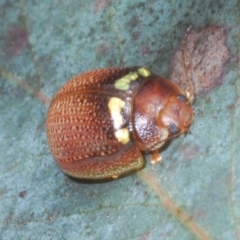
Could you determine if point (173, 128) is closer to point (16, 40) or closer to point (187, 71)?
point (187, 71)

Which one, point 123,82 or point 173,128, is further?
point 123,82

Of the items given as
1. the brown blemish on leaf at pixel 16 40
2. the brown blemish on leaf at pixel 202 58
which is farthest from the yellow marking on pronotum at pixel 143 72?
the brown blemish on leaf at pixel 16 40

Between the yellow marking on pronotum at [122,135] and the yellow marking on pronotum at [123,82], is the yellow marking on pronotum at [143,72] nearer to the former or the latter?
the yellow marking on pronotum at [123,82]

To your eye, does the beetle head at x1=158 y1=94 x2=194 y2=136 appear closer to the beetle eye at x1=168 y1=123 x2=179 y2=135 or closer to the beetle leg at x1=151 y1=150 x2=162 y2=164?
the beetle eye at x1=168 y1=123 x2=179 y2=135

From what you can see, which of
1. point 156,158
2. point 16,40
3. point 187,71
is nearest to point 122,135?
point 156,158

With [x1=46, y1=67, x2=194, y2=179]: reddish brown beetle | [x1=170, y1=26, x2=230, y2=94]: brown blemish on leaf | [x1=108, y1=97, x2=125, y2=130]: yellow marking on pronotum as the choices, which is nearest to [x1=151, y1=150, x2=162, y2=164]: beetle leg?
[x1=46, y1=67, x2=194, y2=179]: reddish brown beetle
